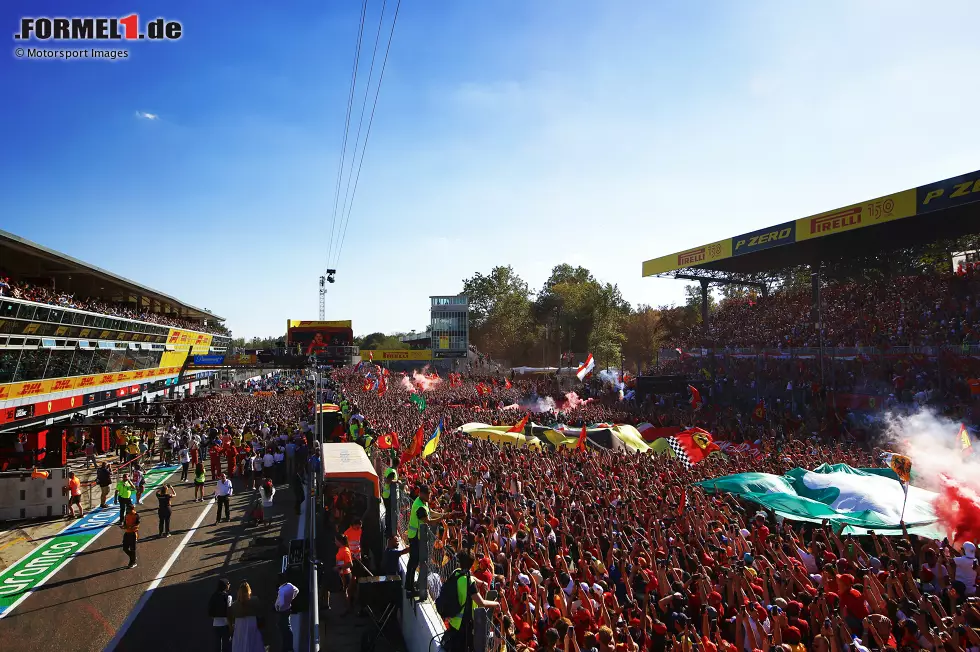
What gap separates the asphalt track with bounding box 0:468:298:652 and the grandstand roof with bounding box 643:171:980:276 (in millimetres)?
25033

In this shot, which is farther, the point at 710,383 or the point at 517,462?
the point at 710,383

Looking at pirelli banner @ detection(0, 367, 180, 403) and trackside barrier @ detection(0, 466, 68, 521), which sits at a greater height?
pirelli banner @ detection(0, 367, 180, 403)

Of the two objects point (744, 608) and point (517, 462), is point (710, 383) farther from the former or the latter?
point (744, 608)

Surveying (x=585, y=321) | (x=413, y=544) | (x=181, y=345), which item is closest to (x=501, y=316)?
(x=585, y=321)

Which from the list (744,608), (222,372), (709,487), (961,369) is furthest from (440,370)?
(744,608)

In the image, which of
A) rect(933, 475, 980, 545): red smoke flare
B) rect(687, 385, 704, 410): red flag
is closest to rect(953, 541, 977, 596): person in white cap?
rect(933, 475, 980, 545): red smoke flare

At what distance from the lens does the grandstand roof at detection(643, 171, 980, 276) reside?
2284 centimetres

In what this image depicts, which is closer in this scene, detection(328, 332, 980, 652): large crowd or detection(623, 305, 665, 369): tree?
detection(328, 332, 980, 652): large crowd

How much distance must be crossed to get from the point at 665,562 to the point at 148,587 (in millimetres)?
8617

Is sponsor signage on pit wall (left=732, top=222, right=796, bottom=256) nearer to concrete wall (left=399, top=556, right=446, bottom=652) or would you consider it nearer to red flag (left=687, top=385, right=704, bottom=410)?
red flag (left=687, top=385, right=704, bottom=410)

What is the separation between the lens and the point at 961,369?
2053 centimetres

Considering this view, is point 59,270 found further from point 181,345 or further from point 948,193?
point 948,193

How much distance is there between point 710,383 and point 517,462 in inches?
704

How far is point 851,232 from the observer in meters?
28.6
